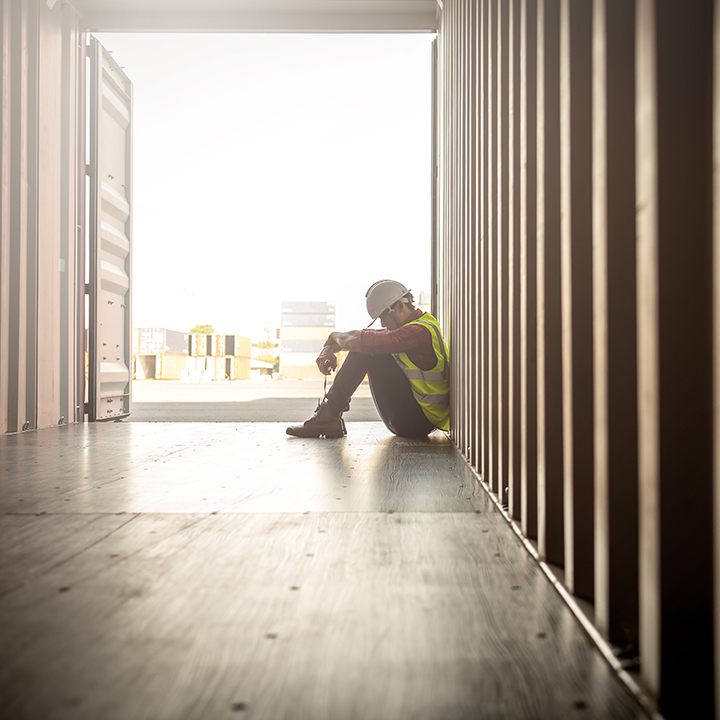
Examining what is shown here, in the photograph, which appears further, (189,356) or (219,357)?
(189,356)

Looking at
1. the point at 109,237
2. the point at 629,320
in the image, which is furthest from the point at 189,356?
the point at 629,320

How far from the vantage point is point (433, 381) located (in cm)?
456

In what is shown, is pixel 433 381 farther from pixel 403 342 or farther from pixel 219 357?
pixel 219 357

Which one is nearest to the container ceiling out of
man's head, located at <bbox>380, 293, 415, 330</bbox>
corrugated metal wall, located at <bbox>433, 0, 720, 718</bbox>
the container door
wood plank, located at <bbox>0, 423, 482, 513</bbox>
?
the container door

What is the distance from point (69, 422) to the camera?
6035 mm

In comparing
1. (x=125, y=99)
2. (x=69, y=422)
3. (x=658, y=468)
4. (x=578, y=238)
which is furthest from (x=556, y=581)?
(x=125, y=99)

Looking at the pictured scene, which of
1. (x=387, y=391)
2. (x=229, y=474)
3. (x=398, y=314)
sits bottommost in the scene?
(x=229, y=474)

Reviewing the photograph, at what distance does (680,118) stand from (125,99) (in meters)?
7.48

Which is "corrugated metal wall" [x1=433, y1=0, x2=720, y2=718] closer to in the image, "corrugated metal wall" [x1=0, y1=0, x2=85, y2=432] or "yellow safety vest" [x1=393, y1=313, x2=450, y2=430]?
"yellow safety vest" [x1=393, y1=313, x2=450, y2=430]

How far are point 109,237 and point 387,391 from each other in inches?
154

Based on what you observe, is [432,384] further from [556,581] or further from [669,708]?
[669,708]

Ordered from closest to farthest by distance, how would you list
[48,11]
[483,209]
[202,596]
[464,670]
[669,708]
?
1. [669,708]
2. [464,670]
3. [202,596]
4. [483,209]
5. [48,11]

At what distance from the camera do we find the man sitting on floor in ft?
14.6

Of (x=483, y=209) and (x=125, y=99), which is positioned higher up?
(x=125, y=99)
